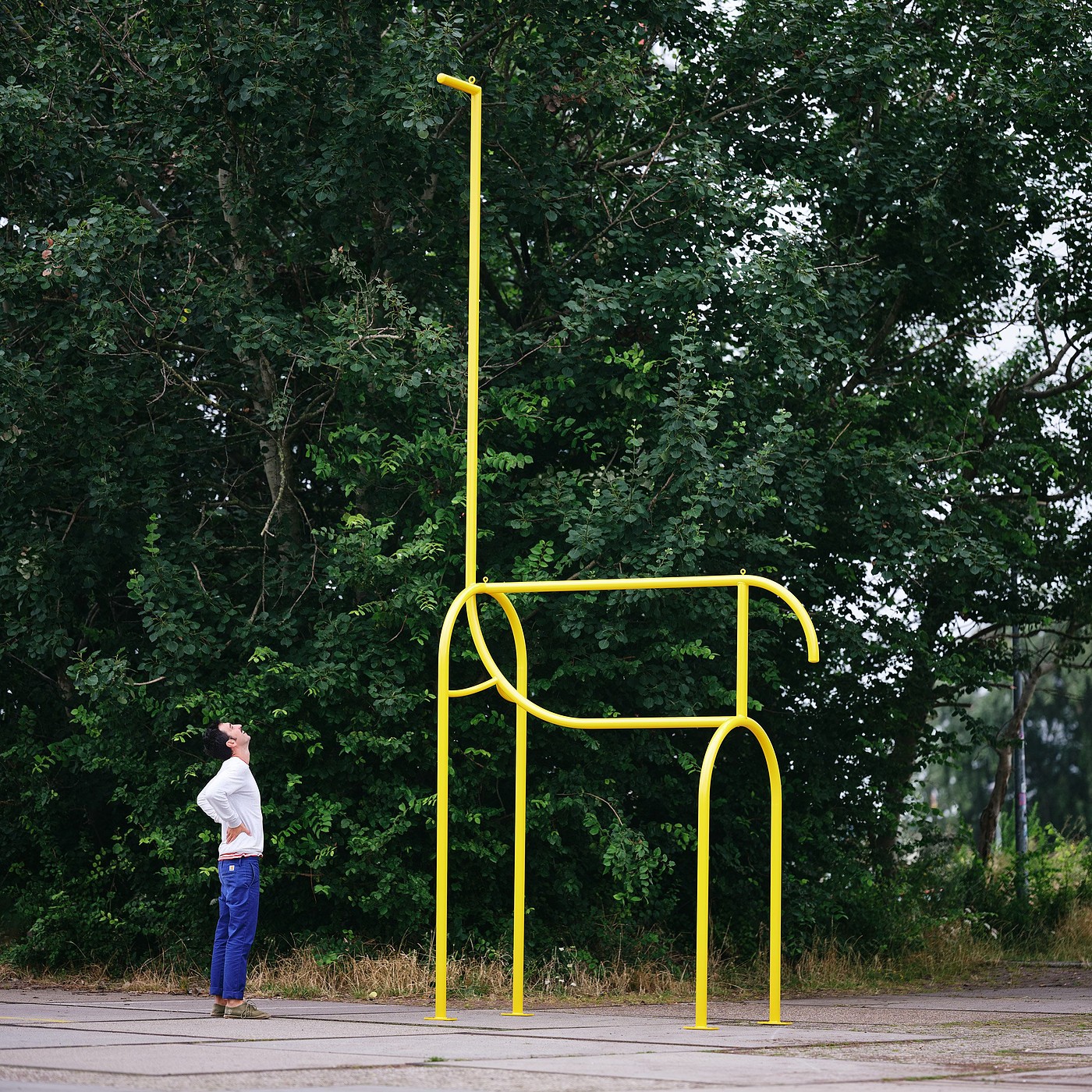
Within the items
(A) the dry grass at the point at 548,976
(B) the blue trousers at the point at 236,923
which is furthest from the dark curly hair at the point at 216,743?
(A) the dry grass at the point at 548,976

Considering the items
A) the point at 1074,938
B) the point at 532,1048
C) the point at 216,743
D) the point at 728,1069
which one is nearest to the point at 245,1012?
the point at 216,743

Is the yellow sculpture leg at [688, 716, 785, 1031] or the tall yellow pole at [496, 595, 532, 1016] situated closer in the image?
the yellow sculpture leg at [688, 716, 785, 1031]

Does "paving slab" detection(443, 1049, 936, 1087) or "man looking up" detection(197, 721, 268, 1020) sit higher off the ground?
"man looking up" detection(197, 721, 268, 1020)

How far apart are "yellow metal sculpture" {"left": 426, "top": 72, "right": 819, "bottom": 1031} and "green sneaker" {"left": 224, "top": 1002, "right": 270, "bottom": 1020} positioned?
107 centimetres

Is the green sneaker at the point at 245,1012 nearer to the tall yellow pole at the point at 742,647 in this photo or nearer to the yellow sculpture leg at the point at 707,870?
the yellow sculpture leg at the point at 707,870

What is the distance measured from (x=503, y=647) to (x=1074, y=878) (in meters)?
11.0

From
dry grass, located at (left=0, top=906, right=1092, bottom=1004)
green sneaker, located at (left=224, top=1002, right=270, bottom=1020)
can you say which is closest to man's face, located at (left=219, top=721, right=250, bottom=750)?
green sneaker, located at (left=224, top=1002, right=270, bottom=1020)

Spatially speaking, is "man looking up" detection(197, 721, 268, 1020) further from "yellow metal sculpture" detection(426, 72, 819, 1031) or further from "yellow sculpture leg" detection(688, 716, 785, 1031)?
"yellow sculpture leg" detection(688, 716, 785, 1031)

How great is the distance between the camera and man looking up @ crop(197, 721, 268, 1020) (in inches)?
401

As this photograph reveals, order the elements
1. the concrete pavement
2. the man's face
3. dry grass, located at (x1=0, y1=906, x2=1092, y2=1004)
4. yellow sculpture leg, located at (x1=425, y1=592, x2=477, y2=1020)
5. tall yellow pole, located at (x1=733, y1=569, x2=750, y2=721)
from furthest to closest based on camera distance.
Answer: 1. dry grass, located at (x1=0, y1=906, x2=1092, y2=1004)
2. the man's face
3. yellow sculpture leg, located at (x1=425, y1=592, x2=477, y2=1020)
4. tall yellow pole, located at (x1=733, y1=569, x2=750, y2=721)
5. the concrete pavement

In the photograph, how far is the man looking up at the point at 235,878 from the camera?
10188 millimetres

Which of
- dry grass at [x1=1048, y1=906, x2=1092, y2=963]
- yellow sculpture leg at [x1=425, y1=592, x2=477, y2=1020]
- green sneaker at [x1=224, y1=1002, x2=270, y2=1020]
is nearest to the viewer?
yellow sculpture leg at [x1=425, y1=592, x2=477, y2=1020]

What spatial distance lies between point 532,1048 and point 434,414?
6243mm

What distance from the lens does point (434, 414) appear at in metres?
13.3
